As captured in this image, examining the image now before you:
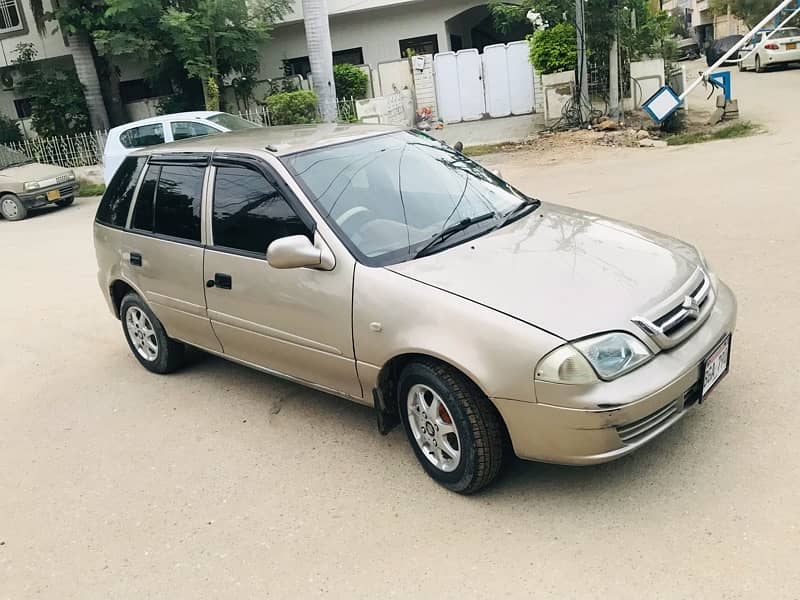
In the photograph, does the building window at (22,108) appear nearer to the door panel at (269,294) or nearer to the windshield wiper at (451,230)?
the door panel at (269,294)

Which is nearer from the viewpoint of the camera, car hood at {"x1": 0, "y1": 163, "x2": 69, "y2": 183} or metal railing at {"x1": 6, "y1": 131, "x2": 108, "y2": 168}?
car hood at {"x1": 0, "y1": 163, "x2": 69, "y2": 183}

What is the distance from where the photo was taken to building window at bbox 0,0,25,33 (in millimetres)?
23484

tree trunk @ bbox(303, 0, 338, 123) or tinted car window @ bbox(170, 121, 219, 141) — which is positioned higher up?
tree trunk @ bbox(303, 0, 338, 123)

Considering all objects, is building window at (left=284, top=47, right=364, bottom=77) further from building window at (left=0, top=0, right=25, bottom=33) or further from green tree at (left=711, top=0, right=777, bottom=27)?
green tree at (left=711, top=0, right=777, bottom=27)

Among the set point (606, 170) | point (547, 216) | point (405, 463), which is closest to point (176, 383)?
point (405, 463)

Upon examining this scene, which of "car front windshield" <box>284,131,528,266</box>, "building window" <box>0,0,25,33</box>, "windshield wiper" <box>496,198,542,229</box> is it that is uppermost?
"building window" <box>0,0,25,33</box>

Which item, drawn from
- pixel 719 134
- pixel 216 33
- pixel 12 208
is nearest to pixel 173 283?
pixel 719 134

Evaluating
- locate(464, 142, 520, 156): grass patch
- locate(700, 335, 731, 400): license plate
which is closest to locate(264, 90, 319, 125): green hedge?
locate(464, 142, 520, 156): grass patch

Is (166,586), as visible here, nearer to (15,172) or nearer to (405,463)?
(405,463)

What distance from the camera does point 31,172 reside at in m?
15.4

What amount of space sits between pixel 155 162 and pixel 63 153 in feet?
51.8

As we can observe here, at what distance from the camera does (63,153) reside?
61.8 ft

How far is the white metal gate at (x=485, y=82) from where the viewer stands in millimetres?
19438

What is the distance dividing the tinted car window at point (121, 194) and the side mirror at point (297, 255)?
211 cm
